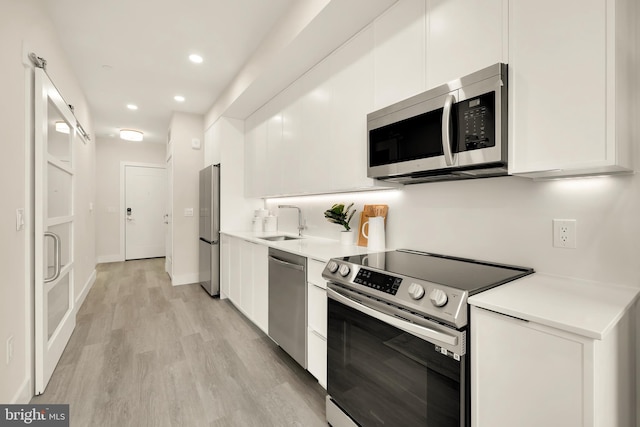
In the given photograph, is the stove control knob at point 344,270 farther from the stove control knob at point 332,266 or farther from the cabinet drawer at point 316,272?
the cabinet drawer at point 316,272

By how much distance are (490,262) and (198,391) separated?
6.52ft

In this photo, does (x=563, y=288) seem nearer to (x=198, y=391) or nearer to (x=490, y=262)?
(x=490, y=262)

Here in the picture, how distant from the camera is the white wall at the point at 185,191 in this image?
4.59m

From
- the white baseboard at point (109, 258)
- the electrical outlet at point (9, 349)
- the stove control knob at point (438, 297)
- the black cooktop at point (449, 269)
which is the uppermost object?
the black cooktop at point (449, 269)

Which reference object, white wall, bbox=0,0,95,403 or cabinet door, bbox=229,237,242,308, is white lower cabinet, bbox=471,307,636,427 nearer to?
white wall, bbox=0,0,95,403

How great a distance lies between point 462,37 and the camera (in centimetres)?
139

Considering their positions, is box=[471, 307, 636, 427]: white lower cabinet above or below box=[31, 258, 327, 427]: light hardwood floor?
above

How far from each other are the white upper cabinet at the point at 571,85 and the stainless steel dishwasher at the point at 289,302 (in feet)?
4.72

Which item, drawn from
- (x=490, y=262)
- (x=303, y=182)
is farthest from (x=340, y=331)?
(x=303, y=182)

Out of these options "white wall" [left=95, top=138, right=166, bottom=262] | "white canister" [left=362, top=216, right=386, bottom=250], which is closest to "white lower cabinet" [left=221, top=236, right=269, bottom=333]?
"white canister" [left=362, top=216, right=386, bottom=250]

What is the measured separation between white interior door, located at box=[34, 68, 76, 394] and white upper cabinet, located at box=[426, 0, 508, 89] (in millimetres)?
2467

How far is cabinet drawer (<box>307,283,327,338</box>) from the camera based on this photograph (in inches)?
72.4

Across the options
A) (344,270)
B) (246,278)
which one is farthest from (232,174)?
(344,270)

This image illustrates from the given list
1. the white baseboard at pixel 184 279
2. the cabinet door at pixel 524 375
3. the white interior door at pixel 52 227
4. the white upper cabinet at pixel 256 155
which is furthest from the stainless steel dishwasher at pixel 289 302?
the white baseboard at pixel 184 279
